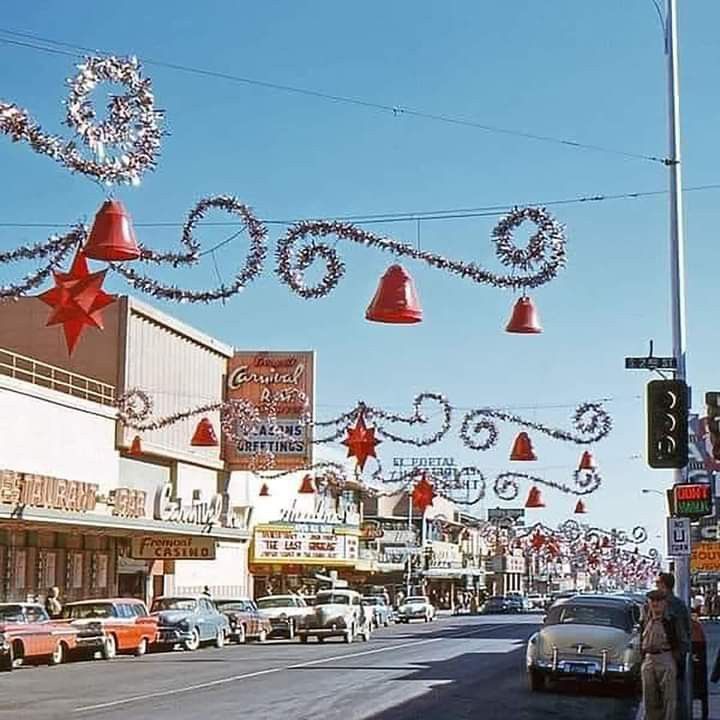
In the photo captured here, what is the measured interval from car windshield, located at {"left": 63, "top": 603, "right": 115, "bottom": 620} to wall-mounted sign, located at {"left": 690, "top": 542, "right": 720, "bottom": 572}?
21.0m

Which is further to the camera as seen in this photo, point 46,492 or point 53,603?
point 53,603

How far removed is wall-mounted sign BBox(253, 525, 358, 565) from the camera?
6531 cm

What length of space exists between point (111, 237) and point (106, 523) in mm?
30107

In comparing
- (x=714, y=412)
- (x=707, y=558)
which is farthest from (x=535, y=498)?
(x=714, y=412)

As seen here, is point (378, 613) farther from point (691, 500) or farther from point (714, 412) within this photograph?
point (691, 500)

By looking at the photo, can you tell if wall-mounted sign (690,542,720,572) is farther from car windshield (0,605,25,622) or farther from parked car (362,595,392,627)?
car windshield (0,605,25,622)

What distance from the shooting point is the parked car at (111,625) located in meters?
36.4

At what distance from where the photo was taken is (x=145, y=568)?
5322 cm

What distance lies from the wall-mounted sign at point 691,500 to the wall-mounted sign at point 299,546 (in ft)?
151

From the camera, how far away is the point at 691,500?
19547 millimetres

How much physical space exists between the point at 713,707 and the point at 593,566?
108973 millimetres

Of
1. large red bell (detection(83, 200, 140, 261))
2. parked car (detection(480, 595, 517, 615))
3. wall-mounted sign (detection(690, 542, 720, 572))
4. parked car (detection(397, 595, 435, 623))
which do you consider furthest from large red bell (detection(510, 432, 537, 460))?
parked car (detection(480, 595, 517, 615))

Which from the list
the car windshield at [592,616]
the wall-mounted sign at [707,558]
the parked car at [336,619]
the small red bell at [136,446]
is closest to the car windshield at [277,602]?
the parked car at [336,619]

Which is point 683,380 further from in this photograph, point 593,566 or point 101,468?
point 593,566
